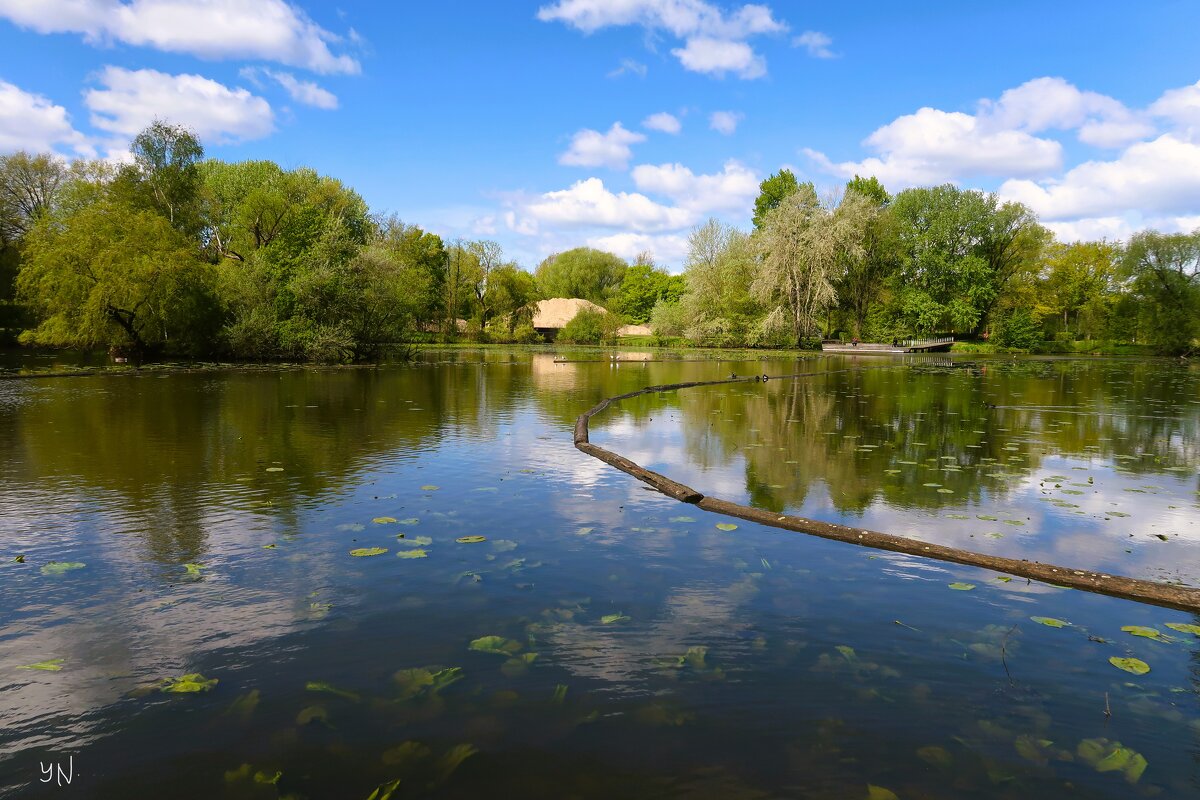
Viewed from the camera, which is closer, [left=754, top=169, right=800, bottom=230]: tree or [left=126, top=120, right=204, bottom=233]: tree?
[left=126, top=120, right=204, bottom=233]: tree

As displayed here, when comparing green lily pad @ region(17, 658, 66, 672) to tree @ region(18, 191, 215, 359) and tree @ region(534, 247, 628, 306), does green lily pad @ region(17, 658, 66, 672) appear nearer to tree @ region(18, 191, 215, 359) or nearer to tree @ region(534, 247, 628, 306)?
tree @ region(18, 191, 215, 359)

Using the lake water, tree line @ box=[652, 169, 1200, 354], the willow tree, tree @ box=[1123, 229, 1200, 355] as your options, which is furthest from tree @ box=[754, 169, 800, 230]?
the lake water

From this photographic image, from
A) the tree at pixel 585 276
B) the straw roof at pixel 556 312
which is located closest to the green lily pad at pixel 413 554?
the straw roof at pixel 556 312

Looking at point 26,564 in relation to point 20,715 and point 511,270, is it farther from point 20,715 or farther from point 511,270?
point 511,270

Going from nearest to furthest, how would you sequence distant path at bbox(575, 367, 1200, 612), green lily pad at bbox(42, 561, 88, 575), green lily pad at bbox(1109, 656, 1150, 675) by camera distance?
1. green lily pad at bbox(1109, 656, 1150, 675)
2. distant path at bbox(575, 367, 1200, 612)
3. green lily pad at bbox(42, 561, 88, 575)

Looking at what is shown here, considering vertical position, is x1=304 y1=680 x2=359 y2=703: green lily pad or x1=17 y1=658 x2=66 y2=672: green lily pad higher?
x1=17 y1=658 x2=66 y2=672: green lily pad

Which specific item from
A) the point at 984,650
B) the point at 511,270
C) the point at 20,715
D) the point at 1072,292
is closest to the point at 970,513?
the point at 984,650

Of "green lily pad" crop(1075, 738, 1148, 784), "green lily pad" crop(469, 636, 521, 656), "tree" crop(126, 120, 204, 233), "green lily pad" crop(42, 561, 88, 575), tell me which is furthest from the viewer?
"tree" crop(126, 120, 204, 233)

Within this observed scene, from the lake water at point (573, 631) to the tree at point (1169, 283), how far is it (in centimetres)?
5675

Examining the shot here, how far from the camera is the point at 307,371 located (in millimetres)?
30531

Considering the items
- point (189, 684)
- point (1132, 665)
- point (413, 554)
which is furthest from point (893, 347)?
point (189, 684)

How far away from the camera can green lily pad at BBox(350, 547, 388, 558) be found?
6242 millimetres

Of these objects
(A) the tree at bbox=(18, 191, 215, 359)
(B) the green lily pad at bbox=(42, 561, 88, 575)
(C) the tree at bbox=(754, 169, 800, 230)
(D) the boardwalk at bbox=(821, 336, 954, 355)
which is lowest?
(B) the green lily pad at bbox=(42, 561, 88, 575)

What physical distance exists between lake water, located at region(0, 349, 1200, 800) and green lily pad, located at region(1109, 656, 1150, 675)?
0.22 ft
